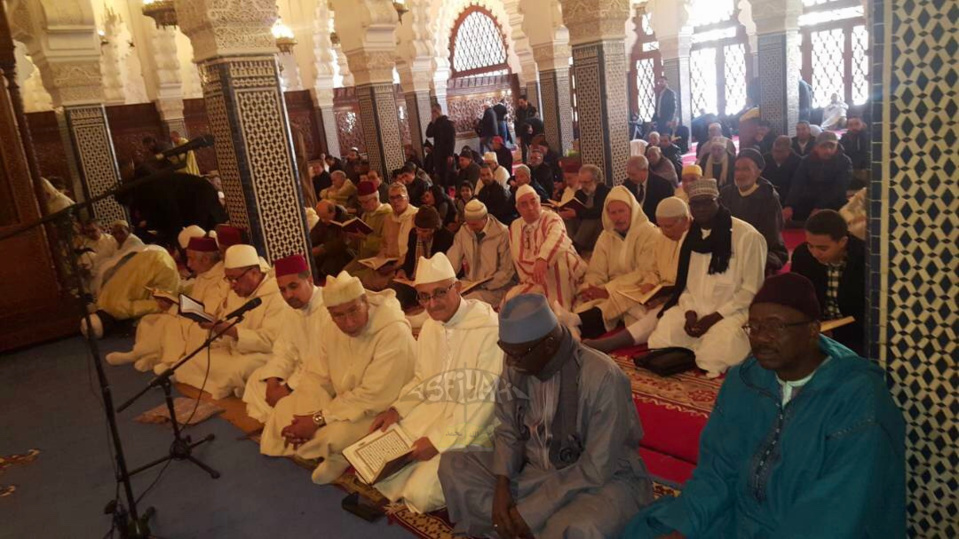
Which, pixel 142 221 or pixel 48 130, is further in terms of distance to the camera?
→ pixel 48 130

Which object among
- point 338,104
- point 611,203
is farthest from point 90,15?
point 611,203

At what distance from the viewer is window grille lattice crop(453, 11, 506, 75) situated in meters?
14.4

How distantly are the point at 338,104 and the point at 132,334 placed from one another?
23.6 ft

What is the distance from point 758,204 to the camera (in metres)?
4.11

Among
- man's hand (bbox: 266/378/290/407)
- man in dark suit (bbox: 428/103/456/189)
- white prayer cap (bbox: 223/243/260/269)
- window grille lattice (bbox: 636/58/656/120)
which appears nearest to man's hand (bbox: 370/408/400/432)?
man's hand (bbox: 266/378/290/407)

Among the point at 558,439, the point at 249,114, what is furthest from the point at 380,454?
the point at 249,114

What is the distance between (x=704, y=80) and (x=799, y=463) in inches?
516

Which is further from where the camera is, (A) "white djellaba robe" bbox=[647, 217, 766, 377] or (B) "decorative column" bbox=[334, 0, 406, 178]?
(B) "decorative column" bbox=[334, 0, 406, 178]

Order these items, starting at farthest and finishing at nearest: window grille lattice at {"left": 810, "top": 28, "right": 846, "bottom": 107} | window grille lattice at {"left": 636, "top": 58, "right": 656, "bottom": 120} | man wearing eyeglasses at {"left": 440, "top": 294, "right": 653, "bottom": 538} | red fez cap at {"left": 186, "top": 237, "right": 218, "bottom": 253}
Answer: window grille lattice at {"left": 636, "top": 58, "right": 656, "bottom": 120} → window grille lattice at {"left": 810, "top": 28, "right": 846, "bottom": 107} → red fez cap at {"left": 186, "top": 237, "right": 218, "bottom": 253} → man wearing eyeglasses at {"left": 440, "top": 294, "right": 653, "bottom": 538}

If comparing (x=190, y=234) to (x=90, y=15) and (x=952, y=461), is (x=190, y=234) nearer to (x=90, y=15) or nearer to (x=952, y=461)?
(x=90, y=15)

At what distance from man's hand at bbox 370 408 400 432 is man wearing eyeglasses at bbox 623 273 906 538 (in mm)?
1084

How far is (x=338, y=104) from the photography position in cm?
1137

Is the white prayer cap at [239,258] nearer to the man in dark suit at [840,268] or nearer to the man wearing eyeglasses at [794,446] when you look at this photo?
the man wearing eyeglasses at [794,446]

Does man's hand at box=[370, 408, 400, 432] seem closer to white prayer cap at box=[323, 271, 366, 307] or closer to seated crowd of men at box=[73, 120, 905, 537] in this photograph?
seated crowd of men at box=[73, 120, 905, 537]
